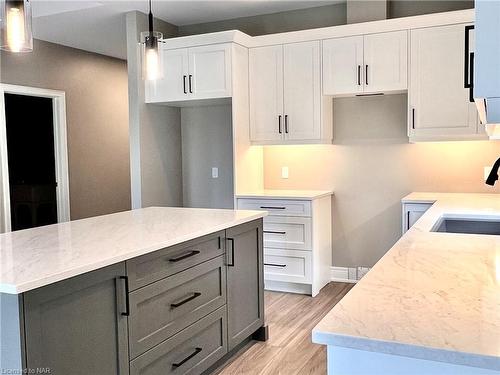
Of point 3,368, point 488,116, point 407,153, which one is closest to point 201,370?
point 3,368

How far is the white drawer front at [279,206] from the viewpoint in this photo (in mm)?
4203

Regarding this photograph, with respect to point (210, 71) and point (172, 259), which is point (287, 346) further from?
point (210, 71)

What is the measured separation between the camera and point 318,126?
4312mm

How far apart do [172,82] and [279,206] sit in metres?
1.58

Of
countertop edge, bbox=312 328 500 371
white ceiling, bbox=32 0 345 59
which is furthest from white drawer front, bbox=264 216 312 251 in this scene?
countertop edge, bbox=312 328 500 371

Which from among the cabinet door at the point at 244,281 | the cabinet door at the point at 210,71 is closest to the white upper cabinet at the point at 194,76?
the cabinet door at the point at 210,71

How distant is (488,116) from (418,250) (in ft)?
3.16

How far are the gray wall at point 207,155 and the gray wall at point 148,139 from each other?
0.49 feet

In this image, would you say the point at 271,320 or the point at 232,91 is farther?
the point at 232,91

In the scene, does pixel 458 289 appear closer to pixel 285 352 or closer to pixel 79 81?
pixel 285 352

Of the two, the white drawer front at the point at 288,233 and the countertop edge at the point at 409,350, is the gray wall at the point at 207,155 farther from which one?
the countertop edge at the point at 409,350

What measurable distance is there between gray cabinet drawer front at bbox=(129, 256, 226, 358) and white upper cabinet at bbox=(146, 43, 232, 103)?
2.18 m

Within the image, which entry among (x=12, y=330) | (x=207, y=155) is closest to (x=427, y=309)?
(x=12, y=330)

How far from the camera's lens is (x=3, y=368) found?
1559 millimetres
